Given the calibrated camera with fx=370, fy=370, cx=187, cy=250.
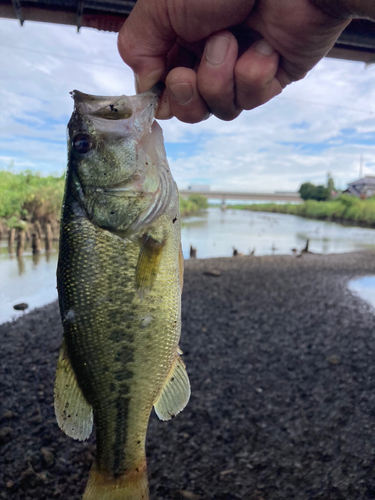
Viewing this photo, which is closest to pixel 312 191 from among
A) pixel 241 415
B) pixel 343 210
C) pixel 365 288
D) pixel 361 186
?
pixel 343 210

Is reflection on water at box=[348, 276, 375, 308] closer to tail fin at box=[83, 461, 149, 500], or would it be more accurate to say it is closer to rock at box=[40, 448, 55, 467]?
rock at box=[40, 448, 55, 467]

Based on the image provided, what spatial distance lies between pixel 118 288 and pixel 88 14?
14.0 ft

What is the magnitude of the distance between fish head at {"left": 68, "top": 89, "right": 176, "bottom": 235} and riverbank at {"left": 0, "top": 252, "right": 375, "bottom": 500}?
133 inches

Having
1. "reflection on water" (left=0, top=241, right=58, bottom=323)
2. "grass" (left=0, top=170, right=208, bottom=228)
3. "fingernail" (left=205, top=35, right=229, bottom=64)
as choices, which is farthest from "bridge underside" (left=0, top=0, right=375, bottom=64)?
"grass" (left=0, top=170, right=208, bottom=228)

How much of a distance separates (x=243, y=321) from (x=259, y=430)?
169 inches

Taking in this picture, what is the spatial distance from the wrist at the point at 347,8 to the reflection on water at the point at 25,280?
1011cm

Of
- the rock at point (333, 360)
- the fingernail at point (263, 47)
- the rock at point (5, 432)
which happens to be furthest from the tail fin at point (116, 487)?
the rock at point (333, 360)

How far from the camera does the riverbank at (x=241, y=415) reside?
398 centimetres

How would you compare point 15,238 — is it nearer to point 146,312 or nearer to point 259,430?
point 259,430

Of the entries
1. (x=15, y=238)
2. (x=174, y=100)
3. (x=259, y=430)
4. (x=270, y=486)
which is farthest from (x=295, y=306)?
(x=15, y=238)

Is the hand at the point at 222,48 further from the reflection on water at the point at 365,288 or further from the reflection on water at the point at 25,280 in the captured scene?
the reflection on water at the point at 365,288

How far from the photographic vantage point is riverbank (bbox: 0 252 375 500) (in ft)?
13.1

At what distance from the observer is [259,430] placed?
491 cm

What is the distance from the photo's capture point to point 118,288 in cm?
183
